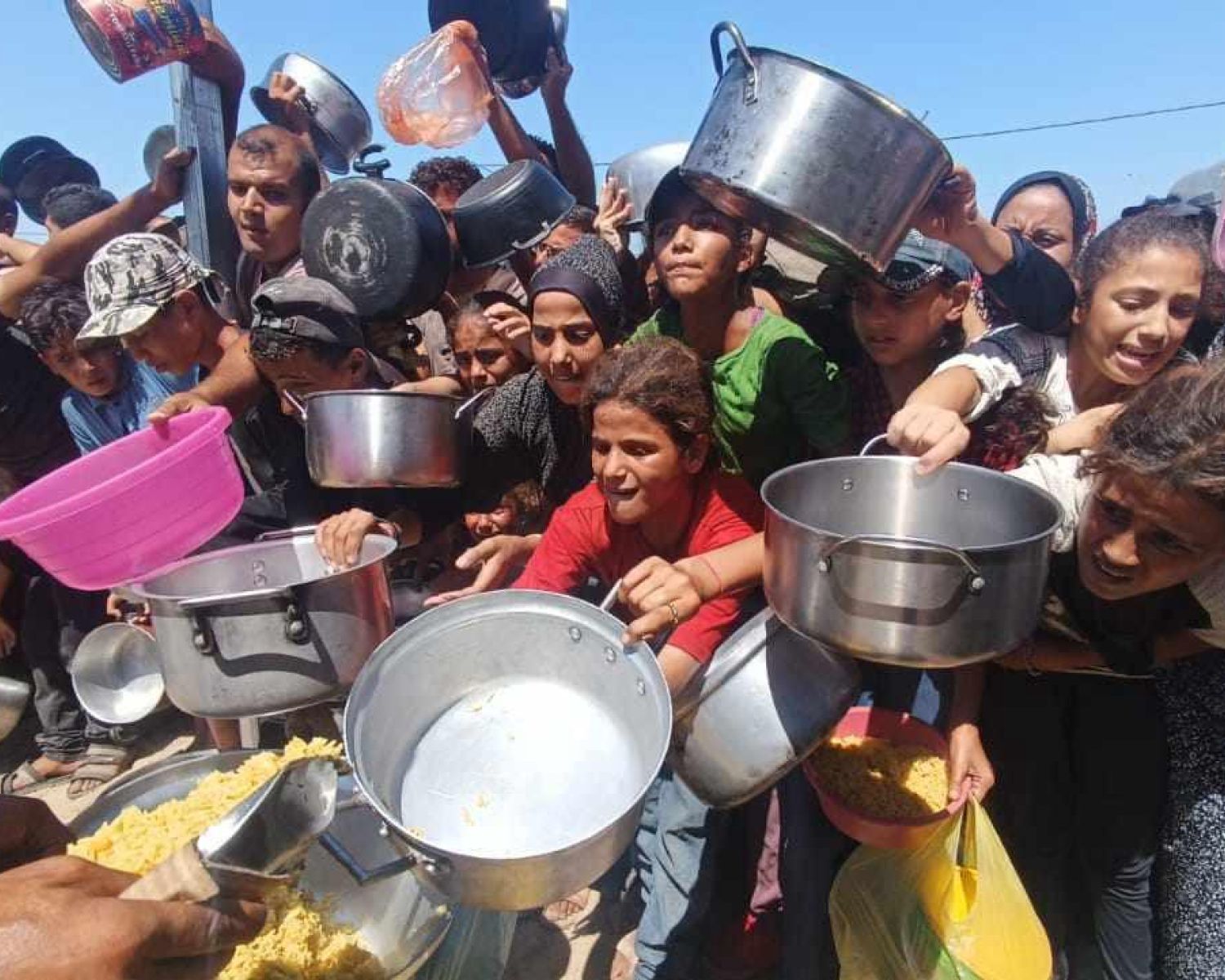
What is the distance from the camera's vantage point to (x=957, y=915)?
1.83m

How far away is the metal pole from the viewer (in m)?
3.42

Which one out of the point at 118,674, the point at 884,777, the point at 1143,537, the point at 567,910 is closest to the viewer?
the point at 1143,537

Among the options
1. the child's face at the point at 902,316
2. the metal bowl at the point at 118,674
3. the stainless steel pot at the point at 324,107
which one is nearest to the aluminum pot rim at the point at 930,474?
the child's face at the point at 902,316

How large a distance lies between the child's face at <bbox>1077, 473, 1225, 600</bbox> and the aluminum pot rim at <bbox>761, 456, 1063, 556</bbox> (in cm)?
15

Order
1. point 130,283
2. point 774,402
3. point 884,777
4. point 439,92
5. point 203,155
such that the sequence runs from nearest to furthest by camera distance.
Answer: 1. point 884,777
2. point 774,402
3. point 130,283
4. point 203,155
5. point 439,92

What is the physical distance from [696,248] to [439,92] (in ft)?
8.12

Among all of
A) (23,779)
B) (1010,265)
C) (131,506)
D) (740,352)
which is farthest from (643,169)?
(23,779)

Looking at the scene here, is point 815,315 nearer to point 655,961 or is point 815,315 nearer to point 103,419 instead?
point 655,961

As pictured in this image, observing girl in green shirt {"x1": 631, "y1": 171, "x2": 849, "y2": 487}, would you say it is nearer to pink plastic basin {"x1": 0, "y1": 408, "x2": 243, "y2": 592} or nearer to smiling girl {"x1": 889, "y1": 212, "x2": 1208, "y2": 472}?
smiling girl {"x1": 889, "y1": 212, "x2": 1208, "y2": 472}

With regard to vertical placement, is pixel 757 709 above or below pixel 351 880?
above

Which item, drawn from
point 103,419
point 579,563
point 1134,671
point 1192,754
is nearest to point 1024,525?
point 1134,671

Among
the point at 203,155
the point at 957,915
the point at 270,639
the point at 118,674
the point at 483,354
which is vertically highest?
the point at 203,155

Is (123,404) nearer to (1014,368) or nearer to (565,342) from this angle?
(565,342)

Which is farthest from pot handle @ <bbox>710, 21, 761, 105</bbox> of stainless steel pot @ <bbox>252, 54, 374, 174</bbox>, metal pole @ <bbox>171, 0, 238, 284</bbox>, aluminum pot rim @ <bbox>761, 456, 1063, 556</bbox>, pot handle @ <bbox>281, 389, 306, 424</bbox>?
stainless steel pot @ <bbox>252, 54, 374, 174</bbox>
